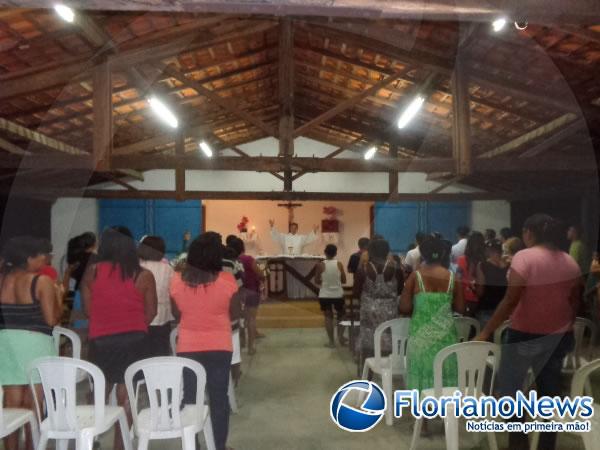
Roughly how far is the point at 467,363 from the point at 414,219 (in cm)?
944

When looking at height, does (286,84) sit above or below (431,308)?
above

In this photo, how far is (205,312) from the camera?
2719mm

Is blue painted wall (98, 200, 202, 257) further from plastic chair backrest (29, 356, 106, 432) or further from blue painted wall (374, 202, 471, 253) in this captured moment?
plastic chair backrest (29, 356, 106, 432)

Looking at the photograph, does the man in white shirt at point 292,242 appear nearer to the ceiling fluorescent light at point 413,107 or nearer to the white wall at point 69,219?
the white wall at point 69,219

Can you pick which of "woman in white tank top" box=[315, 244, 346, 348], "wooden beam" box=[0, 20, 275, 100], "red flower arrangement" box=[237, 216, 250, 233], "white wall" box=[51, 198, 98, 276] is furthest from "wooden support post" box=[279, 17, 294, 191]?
"red flower arrangement" box=[237, 216, 250, 233]

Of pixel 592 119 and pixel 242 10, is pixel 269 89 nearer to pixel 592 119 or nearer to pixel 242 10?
pixel 592 119

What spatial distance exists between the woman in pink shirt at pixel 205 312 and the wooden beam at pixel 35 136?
4.23 meters

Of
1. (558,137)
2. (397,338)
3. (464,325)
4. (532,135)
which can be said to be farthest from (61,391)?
(532,135)

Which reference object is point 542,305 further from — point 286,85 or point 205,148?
point 205,148

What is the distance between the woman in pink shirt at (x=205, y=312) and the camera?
2.72 meters

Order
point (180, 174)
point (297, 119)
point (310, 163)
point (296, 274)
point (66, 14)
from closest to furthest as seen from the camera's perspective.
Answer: point (66, 14)
point (310, 163)
point (180, 174)
point (296, 274)
point (297, 119)

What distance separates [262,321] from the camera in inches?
308

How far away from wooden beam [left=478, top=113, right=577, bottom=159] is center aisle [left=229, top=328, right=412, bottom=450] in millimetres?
3523

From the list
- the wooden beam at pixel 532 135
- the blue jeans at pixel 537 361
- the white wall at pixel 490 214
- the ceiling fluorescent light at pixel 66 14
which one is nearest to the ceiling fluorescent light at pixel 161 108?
the ceiling fluorescent light at pixel 66 14
